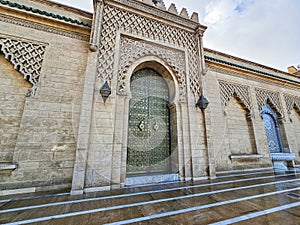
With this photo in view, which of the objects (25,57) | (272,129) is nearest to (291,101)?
(272,129)

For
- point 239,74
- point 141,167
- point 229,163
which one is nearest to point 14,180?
point 141,167

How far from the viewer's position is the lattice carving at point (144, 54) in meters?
4.17

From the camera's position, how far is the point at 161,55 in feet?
15.8

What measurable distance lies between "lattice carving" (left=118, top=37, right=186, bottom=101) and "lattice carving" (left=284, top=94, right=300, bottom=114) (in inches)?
280

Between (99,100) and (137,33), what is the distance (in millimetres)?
2669

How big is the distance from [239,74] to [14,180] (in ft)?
29.6

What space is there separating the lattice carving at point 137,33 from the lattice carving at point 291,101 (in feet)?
21.5

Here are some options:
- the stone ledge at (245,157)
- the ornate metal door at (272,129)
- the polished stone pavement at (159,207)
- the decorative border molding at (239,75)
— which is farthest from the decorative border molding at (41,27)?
the ornate metal door at (272,129)

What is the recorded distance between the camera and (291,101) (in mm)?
7879

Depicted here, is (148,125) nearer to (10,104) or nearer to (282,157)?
(10,104)

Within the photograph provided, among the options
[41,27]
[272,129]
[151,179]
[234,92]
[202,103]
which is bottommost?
[151,179]

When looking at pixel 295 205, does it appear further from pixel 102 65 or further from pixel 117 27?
pixel 117 27

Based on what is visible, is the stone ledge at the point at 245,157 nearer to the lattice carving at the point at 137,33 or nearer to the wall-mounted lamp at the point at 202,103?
the wall-mounted lamp at the point at 202,103

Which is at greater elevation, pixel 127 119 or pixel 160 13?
pixel 160 13
